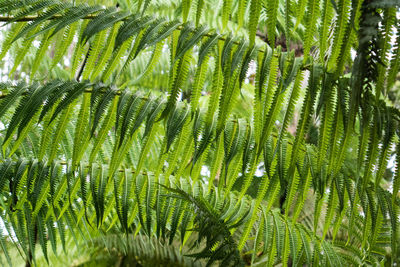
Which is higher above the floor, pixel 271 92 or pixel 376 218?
pixel 271 92

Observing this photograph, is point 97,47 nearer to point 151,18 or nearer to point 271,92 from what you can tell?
point 151,18

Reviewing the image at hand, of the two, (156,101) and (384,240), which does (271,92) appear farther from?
(384,240)

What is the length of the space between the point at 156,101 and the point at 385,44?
433 millimetres

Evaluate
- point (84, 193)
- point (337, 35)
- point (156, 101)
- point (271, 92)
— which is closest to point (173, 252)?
point (84, 193)

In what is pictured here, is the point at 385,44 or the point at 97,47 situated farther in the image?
the point at 97,47

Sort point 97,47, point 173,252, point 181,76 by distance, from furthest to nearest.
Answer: point 173,252 → point 97,47 → point 181,76

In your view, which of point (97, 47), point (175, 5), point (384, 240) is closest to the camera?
point (97, 47)

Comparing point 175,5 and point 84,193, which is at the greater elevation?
point 175,5


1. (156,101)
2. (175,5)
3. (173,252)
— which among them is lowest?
(173,252)

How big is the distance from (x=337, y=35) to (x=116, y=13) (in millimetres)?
388

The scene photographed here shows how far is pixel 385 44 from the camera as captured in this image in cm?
58

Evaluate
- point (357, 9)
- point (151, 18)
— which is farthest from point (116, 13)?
point (357, 9)

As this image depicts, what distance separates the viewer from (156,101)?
89cm

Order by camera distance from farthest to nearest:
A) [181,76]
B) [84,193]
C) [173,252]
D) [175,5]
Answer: [175,5]
[173,252]
[84,193]
[181,76]
